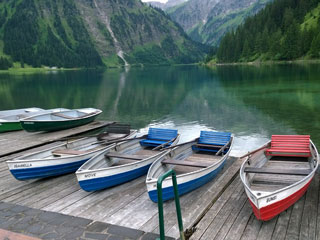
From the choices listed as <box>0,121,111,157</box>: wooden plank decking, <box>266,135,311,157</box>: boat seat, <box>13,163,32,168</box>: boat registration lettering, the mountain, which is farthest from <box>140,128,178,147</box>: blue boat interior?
the mountain

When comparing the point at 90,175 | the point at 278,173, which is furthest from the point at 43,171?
the point at 278,173

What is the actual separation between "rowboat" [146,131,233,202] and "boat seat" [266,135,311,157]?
80.9 inches

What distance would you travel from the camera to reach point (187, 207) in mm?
9164

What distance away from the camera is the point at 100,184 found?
10188 millimetres

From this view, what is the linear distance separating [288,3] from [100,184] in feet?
618

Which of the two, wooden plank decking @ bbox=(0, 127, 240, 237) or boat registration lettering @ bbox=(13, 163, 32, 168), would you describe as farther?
boat registration lettering @ bbox=(13, 163, 32, 168)

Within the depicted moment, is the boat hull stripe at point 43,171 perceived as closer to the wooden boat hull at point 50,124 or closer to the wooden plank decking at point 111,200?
the wooden plank decking at point 111,200

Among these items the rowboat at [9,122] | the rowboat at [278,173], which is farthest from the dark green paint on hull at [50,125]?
the rowboat at [278,173]

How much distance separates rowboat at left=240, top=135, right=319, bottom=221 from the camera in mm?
7500

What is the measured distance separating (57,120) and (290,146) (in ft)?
55.4

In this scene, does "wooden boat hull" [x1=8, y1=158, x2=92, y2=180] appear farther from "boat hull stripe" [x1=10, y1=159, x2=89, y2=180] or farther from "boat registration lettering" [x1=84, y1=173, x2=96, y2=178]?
"boat registration lettering" [x1=84, y1=173, x2=96, y2=178]

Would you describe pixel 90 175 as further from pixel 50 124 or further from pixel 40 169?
pixel 50 124

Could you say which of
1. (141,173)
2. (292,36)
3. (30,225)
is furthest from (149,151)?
(292,36)

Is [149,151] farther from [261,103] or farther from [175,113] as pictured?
[261,103]
